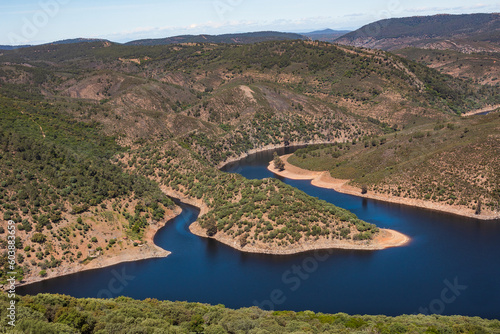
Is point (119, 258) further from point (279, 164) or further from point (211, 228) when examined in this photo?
point (279, 164)

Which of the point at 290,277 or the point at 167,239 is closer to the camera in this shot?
the point at 290,277

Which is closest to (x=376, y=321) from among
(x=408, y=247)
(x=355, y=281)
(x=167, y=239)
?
(x=355, y=281)

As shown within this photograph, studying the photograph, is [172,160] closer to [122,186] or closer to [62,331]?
[122,186]

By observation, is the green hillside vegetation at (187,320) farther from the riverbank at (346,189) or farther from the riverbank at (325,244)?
the riverbank at (346,189)

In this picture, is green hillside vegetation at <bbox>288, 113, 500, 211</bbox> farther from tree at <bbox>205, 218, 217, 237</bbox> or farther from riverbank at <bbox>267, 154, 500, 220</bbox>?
tree at <bbox>205, 218, 217, 237</bbox>

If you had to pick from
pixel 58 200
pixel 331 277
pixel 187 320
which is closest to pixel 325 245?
pixel 331 277

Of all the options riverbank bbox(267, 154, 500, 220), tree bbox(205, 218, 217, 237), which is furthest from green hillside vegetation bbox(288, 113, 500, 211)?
tree bbox(205, 218, 217, 237)
